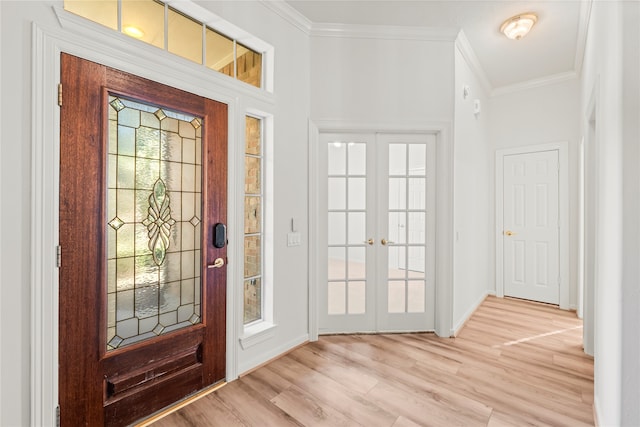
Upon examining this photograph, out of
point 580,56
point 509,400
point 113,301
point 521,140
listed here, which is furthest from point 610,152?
point 521,140

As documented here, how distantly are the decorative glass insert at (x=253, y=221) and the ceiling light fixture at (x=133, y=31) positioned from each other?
0.89 m

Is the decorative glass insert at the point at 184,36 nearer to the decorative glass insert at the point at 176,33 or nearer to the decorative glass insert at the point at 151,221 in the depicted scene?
the decorative glass insert at the point at 176,33

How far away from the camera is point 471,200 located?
3758 mm

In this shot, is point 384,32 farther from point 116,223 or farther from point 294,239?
point 116,223

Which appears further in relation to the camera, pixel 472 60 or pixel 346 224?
pixel 472 60

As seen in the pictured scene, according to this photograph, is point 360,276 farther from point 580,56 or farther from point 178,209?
point 580,56

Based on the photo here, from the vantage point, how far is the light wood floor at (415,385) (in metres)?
1.87

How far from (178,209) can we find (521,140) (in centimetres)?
452

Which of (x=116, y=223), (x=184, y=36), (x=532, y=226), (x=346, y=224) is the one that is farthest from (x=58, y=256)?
(x=532, y=226)

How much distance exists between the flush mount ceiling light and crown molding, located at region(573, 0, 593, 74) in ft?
1.12

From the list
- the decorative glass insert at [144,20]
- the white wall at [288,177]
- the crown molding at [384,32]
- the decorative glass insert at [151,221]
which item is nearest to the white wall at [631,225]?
the crown molding at [384,32]

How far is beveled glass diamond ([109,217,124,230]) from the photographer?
1.69 m

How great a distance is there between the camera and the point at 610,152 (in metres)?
1.46

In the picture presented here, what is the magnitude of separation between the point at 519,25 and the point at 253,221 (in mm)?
2976
